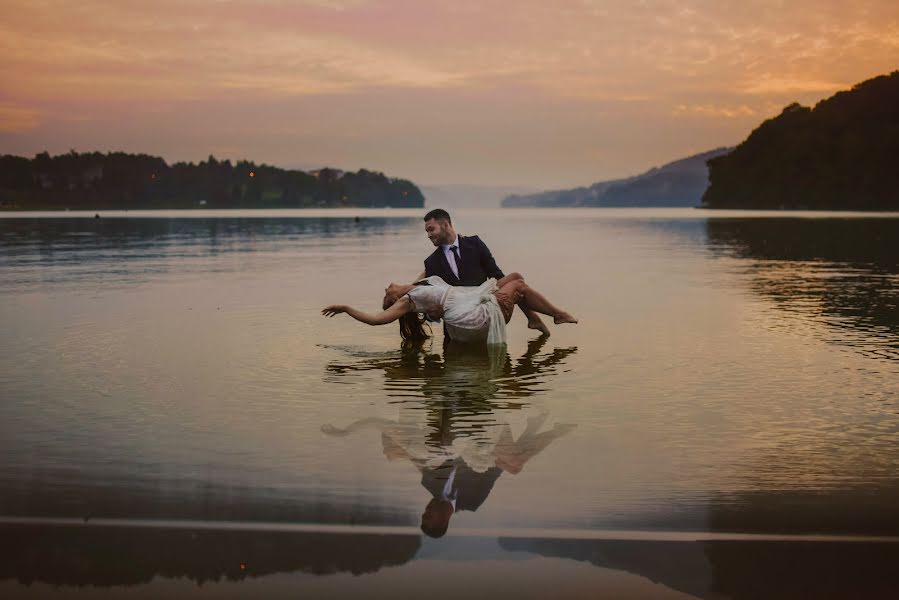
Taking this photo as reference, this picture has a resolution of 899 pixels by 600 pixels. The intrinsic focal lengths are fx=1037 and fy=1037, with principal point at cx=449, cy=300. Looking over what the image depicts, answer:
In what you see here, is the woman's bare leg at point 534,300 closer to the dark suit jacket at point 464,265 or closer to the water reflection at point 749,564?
the dark suit jacket at point 464,265

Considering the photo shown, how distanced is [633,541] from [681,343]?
719 cm

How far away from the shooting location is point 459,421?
746 centimetres

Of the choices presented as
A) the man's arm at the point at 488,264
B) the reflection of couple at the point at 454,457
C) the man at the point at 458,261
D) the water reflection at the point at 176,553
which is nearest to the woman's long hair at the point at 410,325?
the man at the point at 458,261

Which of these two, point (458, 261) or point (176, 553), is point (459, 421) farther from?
point (458, 261)

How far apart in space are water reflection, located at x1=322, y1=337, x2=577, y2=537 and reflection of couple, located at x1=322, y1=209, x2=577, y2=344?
310mm

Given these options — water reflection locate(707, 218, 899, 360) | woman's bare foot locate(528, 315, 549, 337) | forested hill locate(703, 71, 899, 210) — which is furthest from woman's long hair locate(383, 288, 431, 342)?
forested hill locate(703, 71, 899, 210)

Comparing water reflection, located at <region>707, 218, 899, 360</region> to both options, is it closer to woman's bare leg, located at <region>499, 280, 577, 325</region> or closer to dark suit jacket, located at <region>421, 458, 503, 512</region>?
woman's bare leg, located at <region>499, 280, 577, 325</region>

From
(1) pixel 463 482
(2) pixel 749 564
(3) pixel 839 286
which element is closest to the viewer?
(2) pixel 749 564

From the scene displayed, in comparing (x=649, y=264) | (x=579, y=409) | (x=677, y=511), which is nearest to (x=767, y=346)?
(x=579, y=409)

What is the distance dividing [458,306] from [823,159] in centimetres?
15229

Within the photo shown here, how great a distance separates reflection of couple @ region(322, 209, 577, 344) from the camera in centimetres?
1138

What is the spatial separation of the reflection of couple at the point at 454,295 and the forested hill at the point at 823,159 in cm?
12421

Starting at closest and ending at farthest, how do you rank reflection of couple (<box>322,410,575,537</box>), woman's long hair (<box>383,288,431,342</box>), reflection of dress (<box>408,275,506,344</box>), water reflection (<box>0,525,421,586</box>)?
water reflection (<box>0,525,421,586</box>), reflection of couple (<box>322,410,575,537</box>), reflection of dress (<box>408,275,506,344</box>), woman's long hair (<box>383,288,431,342</box>)

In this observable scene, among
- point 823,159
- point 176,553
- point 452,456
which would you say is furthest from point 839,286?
point 823,159
